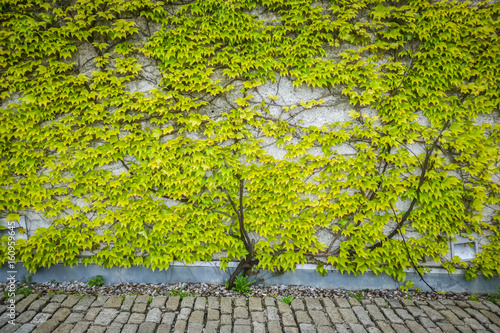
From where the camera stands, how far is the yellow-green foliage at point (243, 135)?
3473 mm

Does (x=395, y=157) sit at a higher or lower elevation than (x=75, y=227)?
higher

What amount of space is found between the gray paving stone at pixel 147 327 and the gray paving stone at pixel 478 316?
3634 millimetres

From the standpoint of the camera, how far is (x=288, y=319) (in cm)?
289

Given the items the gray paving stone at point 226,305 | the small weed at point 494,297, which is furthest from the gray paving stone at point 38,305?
the small weed at point 494,297

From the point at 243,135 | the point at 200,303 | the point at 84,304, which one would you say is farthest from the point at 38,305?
the point at 243,135

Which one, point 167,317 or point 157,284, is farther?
point 157,284

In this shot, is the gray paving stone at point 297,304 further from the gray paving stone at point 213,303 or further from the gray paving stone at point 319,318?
the gray paving stone at point 213,303

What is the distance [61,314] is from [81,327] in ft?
1.33

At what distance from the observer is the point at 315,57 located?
3633 mm

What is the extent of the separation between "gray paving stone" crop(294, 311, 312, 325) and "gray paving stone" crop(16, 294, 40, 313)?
3178 mm

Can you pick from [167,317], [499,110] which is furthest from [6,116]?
[499,110]

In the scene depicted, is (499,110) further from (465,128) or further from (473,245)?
(473,245)

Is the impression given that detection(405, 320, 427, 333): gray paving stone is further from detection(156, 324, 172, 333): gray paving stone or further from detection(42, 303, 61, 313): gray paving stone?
detection(42, 303, 61, 313): gray paving stone

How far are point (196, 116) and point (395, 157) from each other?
109 inches
